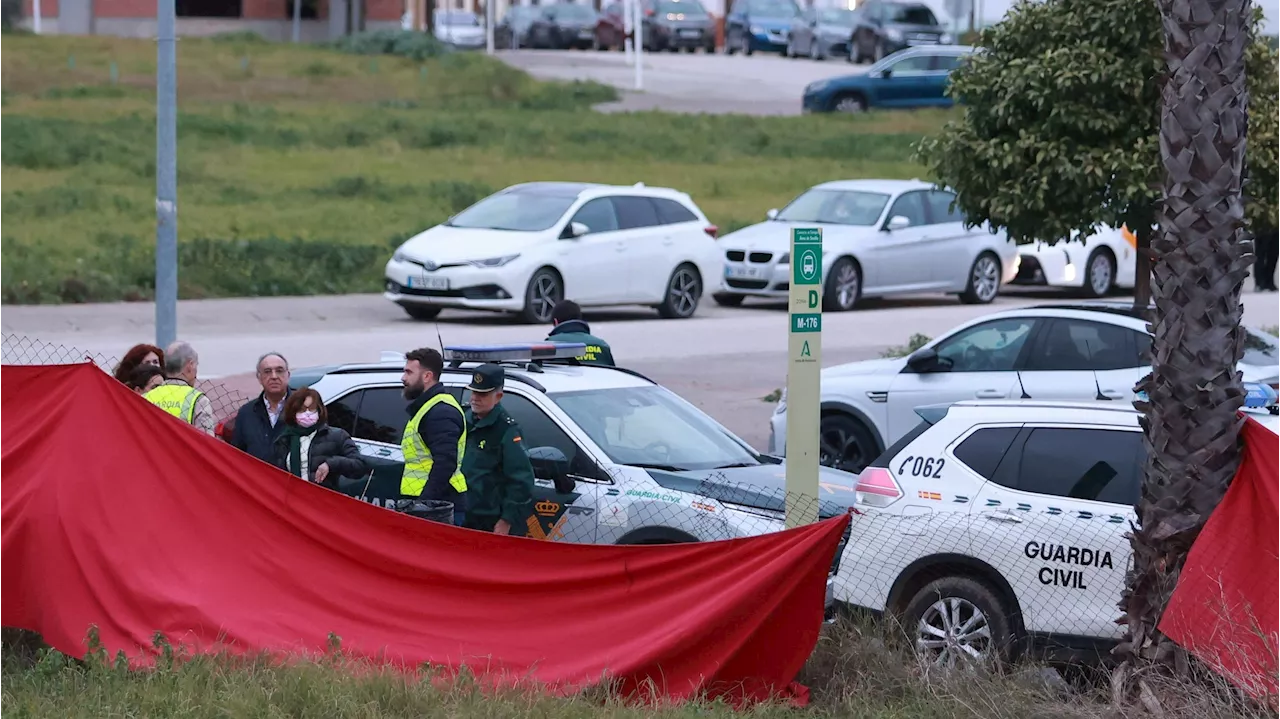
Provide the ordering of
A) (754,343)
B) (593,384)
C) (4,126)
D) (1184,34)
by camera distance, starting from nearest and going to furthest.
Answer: (1184,34)
(593,384)
(754,343)
(4,126)

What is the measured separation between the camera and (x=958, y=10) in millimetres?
47000

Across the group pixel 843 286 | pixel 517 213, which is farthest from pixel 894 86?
pixel 517 213

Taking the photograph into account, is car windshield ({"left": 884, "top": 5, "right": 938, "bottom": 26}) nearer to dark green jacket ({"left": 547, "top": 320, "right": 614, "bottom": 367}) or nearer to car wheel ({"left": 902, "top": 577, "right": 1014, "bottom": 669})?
dark green jacket ({"left": 547, "top": 320, "right": 614, "bottom": 367})

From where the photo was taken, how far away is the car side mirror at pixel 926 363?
1303 centimetres

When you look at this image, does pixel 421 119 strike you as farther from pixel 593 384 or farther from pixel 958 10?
pixel 593 384

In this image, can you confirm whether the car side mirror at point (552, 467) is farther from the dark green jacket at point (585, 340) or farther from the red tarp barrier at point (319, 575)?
the dark green jacket at point (585, 340)

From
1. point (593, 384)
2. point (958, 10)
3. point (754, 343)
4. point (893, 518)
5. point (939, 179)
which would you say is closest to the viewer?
point (893, 518)

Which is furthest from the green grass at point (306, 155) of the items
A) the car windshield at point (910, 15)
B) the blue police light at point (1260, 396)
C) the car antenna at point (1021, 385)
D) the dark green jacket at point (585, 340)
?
the car windshield at point (910, 15)


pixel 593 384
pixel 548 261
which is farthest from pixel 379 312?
pixel 593 384

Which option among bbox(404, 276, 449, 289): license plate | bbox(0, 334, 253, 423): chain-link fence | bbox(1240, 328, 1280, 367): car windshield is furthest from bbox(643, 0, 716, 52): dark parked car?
bbox(1240, 328, 1280, 367): car windshield

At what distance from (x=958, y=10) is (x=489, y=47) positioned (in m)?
18.1

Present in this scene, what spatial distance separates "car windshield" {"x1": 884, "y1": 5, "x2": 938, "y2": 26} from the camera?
52.2m

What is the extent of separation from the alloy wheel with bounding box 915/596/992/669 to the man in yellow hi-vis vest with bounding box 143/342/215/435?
3924mm

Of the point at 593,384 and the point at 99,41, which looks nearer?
the point at 593,384
